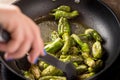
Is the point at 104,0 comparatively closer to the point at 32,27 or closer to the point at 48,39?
the point at 48,39

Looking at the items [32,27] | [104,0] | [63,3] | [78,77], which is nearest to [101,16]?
[104,0]

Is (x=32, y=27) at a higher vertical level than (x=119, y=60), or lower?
higher

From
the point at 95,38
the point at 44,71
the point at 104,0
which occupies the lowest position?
the point at 44,71

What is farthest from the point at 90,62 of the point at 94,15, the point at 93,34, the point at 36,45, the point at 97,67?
the point at 36,45

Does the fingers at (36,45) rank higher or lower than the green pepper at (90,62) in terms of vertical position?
higher

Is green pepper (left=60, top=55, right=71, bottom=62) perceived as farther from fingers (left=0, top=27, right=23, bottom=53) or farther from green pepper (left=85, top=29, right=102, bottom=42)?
fingers (left=0, top=27, right=23, bottom=53)

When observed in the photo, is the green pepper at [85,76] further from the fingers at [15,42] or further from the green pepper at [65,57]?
the fingers at [15,42]

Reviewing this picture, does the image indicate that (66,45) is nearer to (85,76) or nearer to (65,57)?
(65,57)

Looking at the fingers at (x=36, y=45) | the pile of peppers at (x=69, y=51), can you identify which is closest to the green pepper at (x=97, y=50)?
the pile of peppers at (x=69, y=51)

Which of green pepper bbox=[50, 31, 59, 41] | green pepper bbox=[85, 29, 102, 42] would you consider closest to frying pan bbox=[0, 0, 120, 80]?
green pepper bbox=[85, 29, 102, 42]
